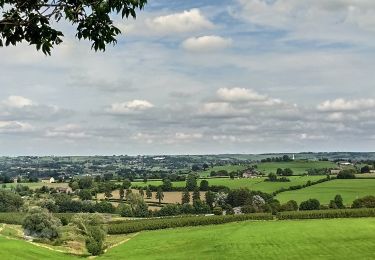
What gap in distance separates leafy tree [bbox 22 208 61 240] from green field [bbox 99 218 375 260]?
18.6m

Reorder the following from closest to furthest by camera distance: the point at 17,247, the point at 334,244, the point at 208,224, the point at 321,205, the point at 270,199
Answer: the point at 17,247 < the point at 334,244 < the point at 208,224 < the point at 321,205 < the point at 270,199

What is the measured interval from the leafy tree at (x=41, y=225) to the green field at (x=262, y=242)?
18574 millimetres

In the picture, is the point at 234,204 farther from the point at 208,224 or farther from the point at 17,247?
the point at 17,247

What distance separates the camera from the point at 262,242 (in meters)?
106

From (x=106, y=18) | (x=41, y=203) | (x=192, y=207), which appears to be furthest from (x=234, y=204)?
(x=106, y=18)

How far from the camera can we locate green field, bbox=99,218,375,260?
3585 inches

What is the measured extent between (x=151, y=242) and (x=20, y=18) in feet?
342

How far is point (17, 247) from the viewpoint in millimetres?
83938

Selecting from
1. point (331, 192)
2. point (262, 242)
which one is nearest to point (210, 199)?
point (331, 192)

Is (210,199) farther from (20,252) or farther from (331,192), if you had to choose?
(20,252)

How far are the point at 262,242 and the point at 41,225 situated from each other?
51.8 m

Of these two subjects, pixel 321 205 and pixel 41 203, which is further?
pixel 41 203

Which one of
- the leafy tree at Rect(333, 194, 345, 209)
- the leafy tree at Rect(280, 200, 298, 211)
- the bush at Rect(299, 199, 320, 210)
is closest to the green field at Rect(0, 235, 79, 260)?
the leafy tree at Rect(280, 200, 298, 211)

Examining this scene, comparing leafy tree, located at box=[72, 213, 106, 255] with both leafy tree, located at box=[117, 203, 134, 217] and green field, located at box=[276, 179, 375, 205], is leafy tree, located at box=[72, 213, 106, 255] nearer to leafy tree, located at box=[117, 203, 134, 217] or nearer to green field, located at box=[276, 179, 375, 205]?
leafy tree, located at box=[117, 203, 134, 217]
